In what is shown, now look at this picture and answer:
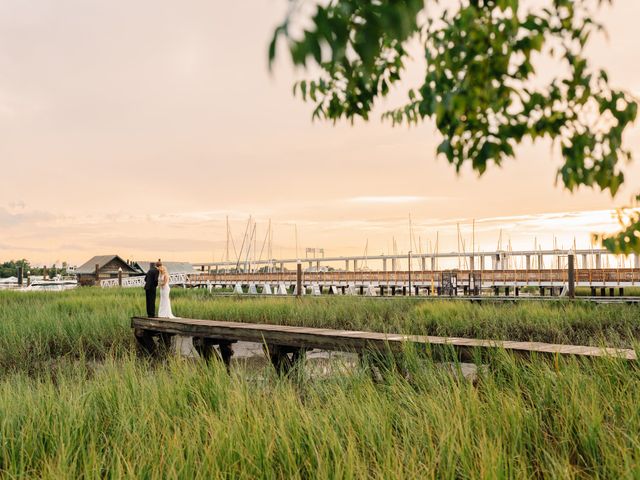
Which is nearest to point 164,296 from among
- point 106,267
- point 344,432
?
point 344,432

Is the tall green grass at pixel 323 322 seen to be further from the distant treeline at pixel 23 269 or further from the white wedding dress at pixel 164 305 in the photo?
the distant treeline at pixel 23 269

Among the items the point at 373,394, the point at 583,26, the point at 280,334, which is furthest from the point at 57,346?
the point at 583,26

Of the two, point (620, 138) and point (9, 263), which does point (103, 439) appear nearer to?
point (620, 138)

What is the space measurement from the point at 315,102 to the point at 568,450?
3169mm

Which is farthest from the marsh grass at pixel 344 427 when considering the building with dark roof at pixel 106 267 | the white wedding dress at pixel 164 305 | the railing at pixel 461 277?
the building with dark roof at pixel 106 267

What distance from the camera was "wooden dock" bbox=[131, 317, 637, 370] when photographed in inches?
261

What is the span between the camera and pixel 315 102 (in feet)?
16.0

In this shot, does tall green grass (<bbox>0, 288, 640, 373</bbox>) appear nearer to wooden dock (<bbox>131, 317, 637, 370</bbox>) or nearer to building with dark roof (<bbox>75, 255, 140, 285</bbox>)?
wooden dock (<bbox>131, 317, 637, 370</bbox>)

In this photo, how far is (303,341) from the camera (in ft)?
29.4

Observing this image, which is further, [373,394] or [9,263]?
[9,263]

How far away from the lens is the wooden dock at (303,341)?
6.62 metres

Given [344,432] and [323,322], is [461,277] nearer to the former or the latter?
[323,322]

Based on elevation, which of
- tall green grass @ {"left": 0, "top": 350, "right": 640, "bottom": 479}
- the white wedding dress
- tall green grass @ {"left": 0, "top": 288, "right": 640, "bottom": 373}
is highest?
the white wedding dress

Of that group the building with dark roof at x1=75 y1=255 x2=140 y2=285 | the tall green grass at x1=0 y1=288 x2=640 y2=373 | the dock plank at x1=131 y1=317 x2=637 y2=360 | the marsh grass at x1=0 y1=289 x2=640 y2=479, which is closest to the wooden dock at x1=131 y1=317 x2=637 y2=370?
the dock plank at x1=131 y1=317 x2=637 y2=360
